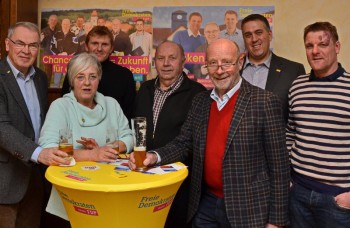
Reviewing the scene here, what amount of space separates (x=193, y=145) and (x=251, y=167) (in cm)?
39

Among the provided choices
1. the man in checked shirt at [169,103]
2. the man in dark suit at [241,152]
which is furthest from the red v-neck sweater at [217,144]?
the man in checked shirt at [169,103]

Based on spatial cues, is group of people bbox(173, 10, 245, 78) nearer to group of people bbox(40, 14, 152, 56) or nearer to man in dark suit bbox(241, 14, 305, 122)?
group of people bbox(40, 14, 152, 56)

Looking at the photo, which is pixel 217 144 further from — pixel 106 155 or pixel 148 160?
pixel 106 155

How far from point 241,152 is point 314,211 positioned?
0.58m

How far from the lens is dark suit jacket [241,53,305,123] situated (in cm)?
256

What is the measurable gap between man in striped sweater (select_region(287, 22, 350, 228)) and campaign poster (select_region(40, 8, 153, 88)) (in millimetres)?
1855

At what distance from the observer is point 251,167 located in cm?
191

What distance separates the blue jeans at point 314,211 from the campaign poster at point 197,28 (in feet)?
5.53

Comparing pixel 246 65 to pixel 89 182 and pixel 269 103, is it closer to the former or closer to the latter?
pixel 269 103

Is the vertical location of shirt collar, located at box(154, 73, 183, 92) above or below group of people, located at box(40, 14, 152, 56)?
below

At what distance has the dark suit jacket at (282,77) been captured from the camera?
2562mm

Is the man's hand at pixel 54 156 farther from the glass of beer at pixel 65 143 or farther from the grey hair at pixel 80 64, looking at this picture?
the grey hair at pixel 80 64

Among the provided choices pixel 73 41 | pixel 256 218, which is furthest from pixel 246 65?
pixel 73 41

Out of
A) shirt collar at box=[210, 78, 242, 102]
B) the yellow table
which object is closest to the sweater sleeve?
the yellow table
